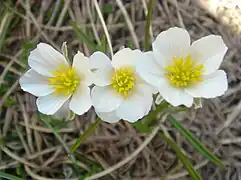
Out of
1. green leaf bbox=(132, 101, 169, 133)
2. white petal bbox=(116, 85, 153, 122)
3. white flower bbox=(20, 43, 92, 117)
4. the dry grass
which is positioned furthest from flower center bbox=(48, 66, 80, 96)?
the dry grass

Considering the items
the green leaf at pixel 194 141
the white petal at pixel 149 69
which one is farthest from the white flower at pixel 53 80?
the green leaf at pixel 194 141

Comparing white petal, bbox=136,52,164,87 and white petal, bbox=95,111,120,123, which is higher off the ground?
white petal, bbox=136,52,164,87

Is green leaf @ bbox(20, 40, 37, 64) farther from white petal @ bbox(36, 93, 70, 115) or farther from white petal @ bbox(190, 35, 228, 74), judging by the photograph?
white petal @ bbox(190, 35, 228, 74)

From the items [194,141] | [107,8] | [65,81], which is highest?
[65,81]

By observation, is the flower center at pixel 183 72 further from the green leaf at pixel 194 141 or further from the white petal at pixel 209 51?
the green leaf at pixel 194 141

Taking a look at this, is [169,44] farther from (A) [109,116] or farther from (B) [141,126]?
(B) [141,126]

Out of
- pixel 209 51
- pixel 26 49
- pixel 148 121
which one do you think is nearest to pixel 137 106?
pixel 209 51

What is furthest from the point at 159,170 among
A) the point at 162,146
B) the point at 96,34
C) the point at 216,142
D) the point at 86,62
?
the point at 86,62
